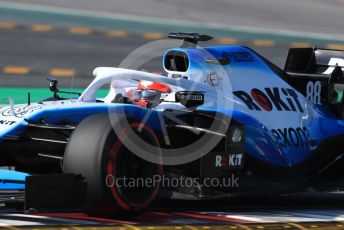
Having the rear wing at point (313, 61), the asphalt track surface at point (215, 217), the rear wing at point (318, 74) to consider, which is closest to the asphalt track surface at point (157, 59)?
the asphalt track surface at point (215, 217)

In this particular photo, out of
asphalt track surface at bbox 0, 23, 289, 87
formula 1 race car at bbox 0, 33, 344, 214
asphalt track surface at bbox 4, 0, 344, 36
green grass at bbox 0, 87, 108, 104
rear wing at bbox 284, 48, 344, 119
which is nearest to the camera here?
formula 1 race car at bbox 0, 33, 344, 214

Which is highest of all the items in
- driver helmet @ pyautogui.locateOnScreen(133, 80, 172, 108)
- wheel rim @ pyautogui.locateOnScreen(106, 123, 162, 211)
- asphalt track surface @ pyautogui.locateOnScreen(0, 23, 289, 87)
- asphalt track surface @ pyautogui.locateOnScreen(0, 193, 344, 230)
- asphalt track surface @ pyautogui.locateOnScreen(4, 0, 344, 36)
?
asphalt track surface @ pyautogui.locateOnScreen(4, 0, 344, 36)

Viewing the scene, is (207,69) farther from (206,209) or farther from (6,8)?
(6,8)

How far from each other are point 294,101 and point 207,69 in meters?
1.20

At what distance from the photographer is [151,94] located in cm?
813

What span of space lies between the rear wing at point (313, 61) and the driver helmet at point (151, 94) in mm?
2263

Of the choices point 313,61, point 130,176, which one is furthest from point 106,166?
point 313,61

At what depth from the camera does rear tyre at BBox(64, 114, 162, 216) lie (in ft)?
22.1

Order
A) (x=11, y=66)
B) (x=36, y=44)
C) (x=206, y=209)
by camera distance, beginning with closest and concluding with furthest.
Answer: (x=206, y=209)
(x=11, y=66)
(x=36, y=44)

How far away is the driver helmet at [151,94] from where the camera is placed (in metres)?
8.09

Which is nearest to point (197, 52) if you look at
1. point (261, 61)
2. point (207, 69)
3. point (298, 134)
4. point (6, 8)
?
point (207, 69)

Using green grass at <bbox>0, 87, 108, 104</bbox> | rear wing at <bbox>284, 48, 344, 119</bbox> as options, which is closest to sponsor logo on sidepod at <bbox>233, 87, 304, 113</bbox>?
rear wing at <bbox>284, 48, 344, 119</bbox>

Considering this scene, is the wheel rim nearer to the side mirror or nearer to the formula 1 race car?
the formula 1 race car

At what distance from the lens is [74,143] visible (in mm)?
6832
